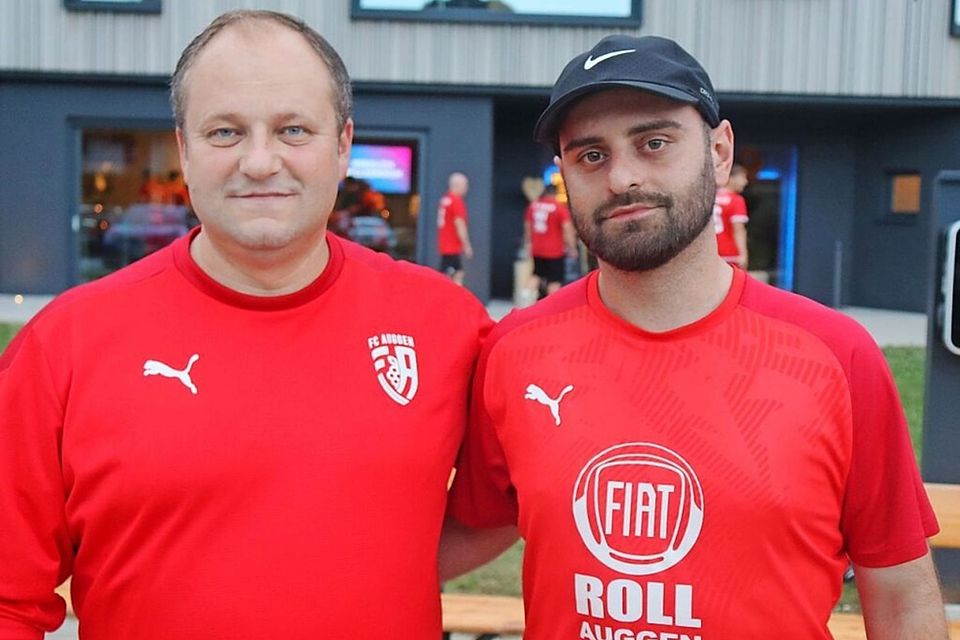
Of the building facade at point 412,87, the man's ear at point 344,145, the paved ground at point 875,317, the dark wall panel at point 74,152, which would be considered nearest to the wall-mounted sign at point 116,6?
the building facade at point 412,87

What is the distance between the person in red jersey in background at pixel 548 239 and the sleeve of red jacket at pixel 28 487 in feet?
46.5

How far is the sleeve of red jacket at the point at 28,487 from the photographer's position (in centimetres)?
212

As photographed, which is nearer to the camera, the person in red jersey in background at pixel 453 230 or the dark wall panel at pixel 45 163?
the person in red jersey in background at pixel 453 230

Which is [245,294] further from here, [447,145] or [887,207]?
[887,207]

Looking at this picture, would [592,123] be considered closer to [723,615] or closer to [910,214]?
[723,615]

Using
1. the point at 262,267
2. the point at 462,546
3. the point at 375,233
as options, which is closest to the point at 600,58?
the point at 262,267

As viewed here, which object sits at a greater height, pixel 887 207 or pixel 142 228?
pixel 887 207

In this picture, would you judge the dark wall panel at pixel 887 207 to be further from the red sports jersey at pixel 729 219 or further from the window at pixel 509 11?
the red sports jersey at pixel 729 219

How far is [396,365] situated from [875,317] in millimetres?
17489

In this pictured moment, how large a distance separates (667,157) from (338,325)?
30.0 inches

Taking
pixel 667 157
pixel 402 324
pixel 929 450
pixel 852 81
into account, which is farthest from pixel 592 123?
pixel 852 81

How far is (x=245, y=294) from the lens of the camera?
7.50ft

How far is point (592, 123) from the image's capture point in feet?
7.50

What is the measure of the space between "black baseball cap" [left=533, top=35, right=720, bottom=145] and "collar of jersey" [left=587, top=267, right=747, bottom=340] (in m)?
0.35
